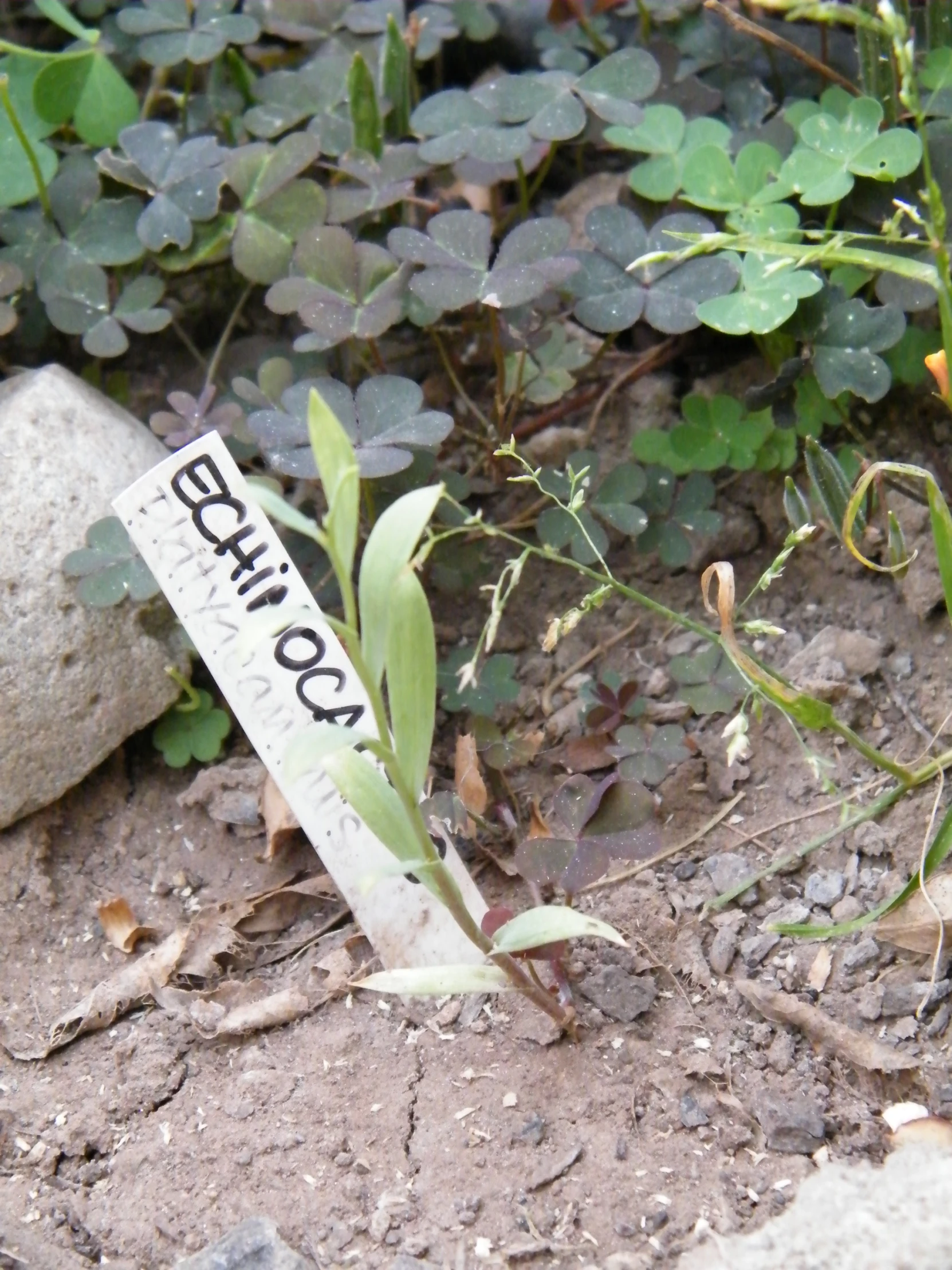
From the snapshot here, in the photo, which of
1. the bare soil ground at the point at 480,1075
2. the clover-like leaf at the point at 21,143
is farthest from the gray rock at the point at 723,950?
the clover-like leaf at the point at 21,143

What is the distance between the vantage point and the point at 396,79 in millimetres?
1889

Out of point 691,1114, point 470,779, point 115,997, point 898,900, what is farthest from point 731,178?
point 115,997

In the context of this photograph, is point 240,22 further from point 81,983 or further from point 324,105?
point 81,983

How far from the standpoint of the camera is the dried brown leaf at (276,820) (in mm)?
1599

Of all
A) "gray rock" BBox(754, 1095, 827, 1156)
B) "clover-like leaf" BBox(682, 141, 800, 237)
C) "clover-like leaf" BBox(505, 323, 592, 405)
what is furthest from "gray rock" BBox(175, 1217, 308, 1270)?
"clover-like leaf" BBox(682, 141, 800, 237)

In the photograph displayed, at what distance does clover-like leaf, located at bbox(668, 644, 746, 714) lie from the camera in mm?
1583

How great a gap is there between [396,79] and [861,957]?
1.49 m

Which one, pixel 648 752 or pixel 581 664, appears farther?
pixel 581 664

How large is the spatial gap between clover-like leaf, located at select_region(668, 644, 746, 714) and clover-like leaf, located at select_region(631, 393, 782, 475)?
31cm

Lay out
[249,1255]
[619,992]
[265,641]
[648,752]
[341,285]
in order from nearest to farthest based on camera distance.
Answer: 1. [249,1255]
2. [619,992]
3. [265,641]
4. [648,752]
5. [341,285]

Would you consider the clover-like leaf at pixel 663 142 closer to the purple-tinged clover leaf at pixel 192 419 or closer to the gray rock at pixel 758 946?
the purple-tinged clover leaf at pixel 192 419

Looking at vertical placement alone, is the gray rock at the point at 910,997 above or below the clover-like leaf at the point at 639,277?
below

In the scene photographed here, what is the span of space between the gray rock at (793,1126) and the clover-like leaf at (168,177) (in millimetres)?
1451

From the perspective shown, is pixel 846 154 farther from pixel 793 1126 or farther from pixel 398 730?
pixel 793 1126
